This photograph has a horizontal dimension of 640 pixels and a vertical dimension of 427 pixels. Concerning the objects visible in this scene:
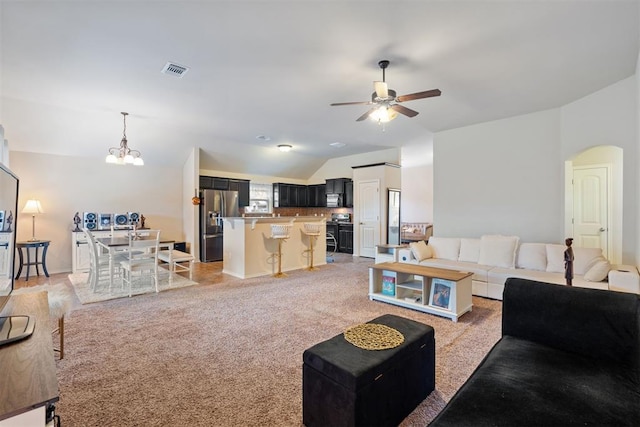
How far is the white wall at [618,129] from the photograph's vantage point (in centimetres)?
367

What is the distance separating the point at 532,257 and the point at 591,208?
6.41ft

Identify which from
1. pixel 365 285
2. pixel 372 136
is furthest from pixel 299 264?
pixel 372 136

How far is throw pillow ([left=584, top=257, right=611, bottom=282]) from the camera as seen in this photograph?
347 cm

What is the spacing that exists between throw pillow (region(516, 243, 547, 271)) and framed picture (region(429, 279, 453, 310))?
5.65 ft

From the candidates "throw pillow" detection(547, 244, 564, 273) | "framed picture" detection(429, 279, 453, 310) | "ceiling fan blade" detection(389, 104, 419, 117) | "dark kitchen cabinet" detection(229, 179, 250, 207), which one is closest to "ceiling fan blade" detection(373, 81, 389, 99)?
"ceiling fan blade" detection(389, 104, 419, 117)

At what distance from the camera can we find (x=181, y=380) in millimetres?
2252

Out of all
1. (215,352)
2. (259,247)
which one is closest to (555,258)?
(215,352)

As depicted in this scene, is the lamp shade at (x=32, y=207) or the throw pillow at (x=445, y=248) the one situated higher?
the lamp shade at (x=32, y=207)

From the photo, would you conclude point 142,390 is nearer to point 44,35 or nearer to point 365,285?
point 44,35

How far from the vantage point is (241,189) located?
8422 mm

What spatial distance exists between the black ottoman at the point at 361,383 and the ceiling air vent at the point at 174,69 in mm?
3230

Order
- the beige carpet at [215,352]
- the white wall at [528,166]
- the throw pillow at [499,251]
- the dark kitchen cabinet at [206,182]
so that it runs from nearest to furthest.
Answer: the beige carpet at [215,352] < the white wall at [528,166] < the throw pillow at [499,251] < the dark kitchen cabinet at [206,182]

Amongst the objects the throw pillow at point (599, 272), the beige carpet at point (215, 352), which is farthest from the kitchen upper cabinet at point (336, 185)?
the throw pillow at point (599, 272)

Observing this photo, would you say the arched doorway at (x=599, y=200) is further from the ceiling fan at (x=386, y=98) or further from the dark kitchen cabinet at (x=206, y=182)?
the dark kitchen cabinet at (x=206, y=182)
